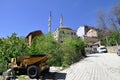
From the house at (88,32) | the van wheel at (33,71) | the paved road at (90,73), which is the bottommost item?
the paved road at (90,73)

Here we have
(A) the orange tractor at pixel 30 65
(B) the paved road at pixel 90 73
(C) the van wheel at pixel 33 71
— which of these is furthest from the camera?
(A) the orange tractor at pixel 30 65

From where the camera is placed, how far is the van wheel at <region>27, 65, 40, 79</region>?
13.8m

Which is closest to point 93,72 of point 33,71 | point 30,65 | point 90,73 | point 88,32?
point 90,73

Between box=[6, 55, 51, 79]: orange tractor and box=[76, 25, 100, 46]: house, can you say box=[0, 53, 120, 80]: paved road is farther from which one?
box=[76, 25, 100, 46]: house

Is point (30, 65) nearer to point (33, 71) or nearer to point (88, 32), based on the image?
point (33, 71)

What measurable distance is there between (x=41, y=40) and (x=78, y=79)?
37.0ft

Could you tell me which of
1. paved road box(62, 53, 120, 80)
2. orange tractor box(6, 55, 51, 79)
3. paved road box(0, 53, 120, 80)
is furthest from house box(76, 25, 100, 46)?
orange tractor box(6, 55, 51, 79)

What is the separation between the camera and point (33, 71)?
1391 centimetres

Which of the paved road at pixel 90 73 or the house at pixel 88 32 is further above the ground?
the house at pixel 88 32

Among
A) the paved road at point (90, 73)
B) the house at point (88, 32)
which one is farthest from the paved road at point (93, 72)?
the house at point (88, 32)

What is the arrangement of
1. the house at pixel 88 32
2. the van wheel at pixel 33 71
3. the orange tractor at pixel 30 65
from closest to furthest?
the van wheel at pixel 33 71
the orange tractor at pixel 30 65
the house at pixel 88 32

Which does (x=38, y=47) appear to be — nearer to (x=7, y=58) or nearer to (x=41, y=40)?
(x=41, y=40)

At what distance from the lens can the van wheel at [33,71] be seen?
45.1 ft

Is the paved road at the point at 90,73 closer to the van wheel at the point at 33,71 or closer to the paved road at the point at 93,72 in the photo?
the paved road at the point at 93,72
